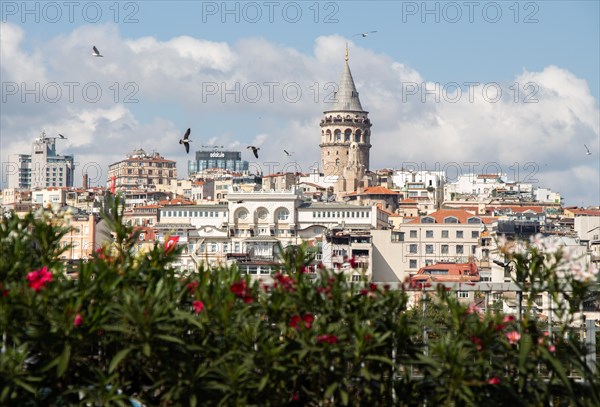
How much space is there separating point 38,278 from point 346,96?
16607cm

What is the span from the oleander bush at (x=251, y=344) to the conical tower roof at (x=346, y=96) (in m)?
164

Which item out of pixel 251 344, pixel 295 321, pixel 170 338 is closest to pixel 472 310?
pixel 295 321

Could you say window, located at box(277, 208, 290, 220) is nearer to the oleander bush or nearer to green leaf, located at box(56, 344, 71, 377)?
the oleander bush

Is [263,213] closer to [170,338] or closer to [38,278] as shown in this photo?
[38,278]

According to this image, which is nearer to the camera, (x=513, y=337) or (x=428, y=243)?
(x=513, y=337)

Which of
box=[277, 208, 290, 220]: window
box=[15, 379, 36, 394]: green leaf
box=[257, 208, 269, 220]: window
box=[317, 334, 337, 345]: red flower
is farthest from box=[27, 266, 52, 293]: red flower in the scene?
box=[257, 208, 269, 220]: window

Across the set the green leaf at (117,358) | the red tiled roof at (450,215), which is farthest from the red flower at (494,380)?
the red tiled roof at (450,215)

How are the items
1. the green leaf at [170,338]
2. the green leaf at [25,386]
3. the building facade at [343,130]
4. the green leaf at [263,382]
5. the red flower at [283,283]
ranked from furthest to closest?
the building facade at [343,130]
the red flower at [283,283]
the green leaf at [263,382]
the green leaf at [170,338]
the green leaf at [25,386]

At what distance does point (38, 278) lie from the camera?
9.48 metres

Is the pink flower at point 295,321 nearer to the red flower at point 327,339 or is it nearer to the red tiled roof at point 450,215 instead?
the red flower at point 327,339

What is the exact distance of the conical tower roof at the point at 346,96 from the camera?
174 meters

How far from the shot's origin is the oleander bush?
9.31m

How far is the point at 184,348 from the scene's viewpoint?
31.1ft

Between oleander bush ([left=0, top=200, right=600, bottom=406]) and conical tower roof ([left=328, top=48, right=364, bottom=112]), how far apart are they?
538 ft
